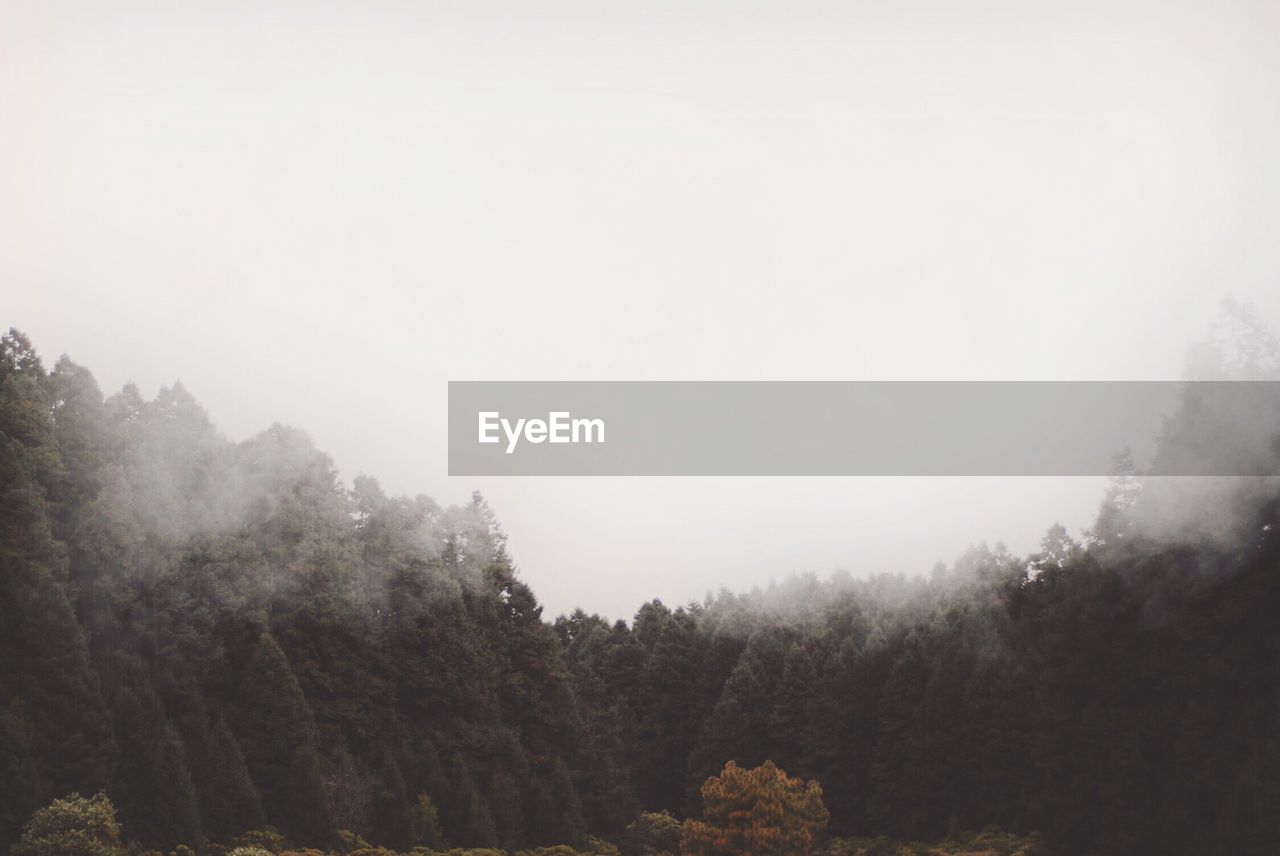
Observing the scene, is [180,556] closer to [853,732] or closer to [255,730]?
[255,730]


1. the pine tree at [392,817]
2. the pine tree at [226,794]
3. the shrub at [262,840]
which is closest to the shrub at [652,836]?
the pine tree at [392,817]

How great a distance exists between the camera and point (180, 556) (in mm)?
41719

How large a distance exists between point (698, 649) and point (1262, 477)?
46884mm

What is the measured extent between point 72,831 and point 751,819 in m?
22.1

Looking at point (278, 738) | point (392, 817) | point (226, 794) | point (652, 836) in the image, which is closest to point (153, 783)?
point (226, 794)

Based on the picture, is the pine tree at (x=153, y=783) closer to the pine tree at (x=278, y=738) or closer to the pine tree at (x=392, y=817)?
the pine tree at (x=278, y=738)

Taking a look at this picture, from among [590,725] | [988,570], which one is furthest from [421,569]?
[988,570]

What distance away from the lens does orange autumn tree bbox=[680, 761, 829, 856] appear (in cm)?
A: 4097

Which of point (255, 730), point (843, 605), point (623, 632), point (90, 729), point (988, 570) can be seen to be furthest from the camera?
point (623, 632)

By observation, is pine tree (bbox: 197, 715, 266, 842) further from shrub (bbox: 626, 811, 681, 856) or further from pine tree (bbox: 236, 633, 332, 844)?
shrub (bbox: 626, 811, 681, 856)

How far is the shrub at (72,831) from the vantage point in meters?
28.2

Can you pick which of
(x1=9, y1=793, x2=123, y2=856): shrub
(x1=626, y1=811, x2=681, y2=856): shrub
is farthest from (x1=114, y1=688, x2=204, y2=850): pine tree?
(x1=626, y1=811, x2=681, y2=856): shrub

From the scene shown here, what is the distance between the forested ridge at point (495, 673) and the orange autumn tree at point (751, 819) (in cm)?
845

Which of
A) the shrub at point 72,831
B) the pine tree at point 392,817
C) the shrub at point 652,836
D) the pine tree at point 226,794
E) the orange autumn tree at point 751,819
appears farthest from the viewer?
the shrub at point 652,836
